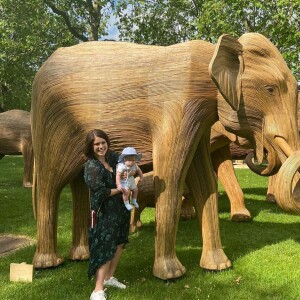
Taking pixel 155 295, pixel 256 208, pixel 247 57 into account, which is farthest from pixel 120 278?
pixel 256 208

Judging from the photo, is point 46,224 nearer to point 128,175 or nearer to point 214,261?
point 128,175

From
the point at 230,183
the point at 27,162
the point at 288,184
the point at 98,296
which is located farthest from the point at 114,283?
the point at 27,162

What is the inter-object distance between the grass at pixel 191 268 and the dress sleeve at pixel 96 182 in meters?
0.81

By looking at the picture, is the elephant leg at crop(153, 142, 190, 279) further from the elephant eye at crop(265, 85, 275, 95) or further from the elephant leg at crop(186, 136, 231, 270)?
the elephant eye at crop(265, 85, 275, 95)

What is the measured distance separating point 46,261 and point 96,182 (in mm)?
1329

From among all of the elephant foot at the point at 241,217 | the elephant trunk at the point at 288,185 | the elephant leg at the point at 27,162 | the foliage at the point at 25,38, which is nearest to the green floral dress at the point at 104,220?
the elephant trunk at the point at 288,185

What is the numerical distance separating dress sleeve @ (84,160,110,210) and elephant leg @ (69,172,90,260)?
1.12 metres

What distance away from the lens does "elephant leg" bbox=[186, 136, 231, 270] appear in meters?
3.87

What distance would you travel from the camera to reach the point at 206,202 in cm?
390

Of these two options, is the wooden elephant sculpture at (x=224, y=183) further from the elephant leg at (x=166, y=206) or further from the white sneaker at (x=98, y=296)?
the white sneaker at (x=98, y=296)

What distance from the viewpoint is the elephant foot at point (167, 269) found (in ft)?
11.4

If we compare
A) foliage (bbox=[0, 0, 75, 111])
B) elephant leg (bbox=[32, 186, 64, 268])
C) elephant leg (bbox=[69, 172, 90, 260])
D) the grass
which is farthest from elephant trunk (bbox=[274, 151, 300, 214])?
foliage (bbox=[0, 0, 75, 111])

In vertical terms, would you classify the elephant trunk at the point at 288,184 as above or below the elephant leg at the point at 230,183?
above

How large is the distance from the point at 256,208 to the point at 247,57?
13.8 feet
